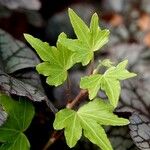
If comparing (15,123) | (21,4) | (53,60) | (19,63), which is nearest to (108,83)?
(53,60)

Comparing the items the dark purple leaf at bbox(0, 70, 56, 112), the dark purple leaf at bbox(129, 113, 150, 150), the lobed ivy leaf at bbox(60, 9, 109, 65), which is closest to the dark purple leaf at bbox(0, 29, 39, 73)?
the dark purple leaf at bbox(0, 70, 56, 112)

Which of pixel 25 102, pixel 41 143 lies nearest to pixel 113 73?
pixel 25 102

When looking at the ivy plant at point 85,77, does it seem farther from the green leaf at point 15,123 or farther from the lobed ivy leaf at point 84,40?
the green leaf at point 15,123

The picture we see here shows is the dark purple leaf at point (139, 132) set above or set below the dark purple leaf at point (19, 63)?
below

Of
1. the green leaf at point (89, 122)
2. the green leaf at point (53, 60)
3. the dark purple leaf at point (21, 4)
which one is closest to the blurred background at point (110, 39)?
the dark purple leaf at point (21, 4)

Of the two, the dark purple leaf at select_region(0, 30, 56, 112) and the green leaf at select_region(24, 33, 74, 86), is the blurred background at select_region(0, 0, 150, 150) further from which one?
the green leaf at select_region(24, 33, 74, 86)

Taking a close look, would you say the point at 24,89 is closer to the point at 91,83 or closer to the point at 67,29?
the point at 91,83

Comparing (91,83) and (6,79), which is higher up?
(6,79)

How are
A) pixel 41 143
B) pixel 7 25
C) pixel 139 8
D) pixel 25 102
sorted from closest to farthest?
1. pixel 25 102
2. pixel 41 143
3. pixel 7 25
4. pixel 139 8
